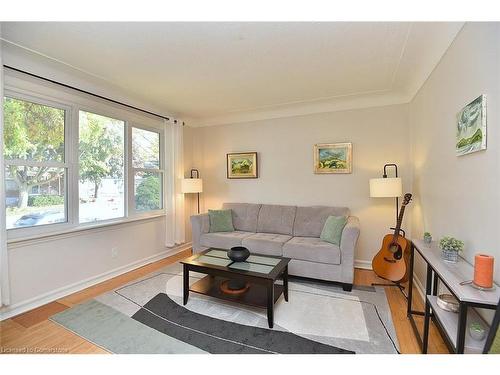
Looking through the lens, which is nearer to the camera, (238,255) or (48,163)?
(238,255)

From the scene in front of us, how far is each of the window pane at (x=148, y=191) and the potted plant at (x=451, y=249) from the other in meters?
3.53

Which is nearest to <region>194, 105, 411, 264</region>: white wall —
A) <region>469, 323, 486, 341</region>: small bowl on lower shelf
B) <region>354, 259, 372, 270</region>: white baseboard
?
<region>354, 259, 372, 270</region>: white baseboard

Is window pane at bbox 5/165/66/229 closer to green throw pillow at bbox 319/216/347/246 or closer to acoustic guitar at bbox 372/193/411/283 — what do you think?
green throw pillow at bbox 319/216/347/246

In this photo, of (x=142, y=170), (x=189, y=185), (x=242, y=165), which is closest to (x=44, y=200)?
(x=142, y=170)

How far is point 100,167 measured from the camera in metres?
2.98

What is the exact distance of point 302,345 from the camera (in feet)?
5.65

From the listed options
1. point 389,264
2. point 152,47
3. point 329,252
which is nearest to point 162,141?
point 152,47

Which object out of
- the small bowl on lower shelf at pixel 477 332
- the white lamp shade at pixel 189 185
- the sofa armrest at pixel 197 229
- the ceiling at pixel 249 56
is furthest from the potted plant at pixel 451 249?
the white lamp shade at pixel 189 185

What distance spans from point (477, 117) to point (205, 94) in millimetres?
2765

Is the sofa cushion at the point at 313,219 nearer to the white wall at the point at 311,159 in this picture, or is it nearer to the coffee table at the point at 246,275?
the white wall at the point at 311,159

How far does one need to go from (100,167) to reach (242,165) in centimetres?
212

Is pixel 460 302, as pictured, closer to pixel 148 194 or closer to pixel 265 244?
pixel 265 244

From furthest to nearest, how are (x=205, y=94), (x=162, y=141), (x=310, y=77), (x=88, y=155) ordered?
(x=162, y=141) → (x=205, y=94) → (x=88, y=155) → (x=310, y=77)
